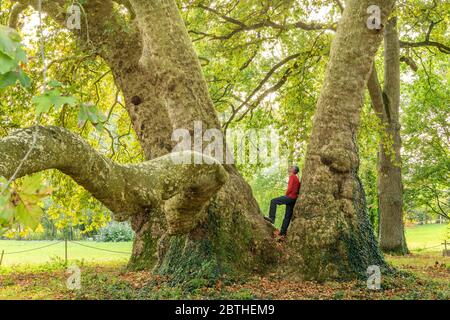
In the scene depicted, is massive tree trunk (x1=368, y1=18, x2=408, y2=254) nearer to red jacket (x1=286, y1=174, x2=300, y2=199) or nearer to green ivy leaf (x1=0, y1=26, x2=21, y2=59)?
red jacket (x1=286, y1=174, x2=300, y2=199)

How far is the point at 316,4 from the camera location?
13.5 meters

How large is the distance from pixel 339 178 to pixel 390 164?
862 cm

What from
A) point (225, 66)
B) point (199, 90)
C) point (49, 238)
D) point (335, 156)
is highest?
point (225, 66)

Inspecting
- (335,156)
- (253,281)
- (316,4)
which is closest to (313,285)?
(253,281)

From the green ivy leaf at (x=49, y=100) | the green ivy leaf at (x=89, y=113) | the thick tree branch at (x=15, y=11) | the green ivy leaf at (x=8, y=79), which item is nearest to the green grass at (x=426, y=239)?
the thick tree branch at (x=15, y=11)

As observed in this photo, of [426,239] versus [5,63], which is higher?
[5,63]

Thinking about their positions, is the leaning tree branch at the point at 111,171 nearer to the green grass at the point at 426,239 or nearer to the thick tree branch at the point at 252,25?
the thick tree branch at the point at 252,25

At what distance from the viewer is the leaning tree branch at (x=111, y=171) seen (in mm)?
3518

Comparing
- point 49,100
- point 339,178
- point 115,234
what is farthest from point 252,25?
point 115,234

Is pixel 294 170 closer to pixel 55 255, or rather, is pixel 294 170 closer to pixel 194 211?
pixel 194 211

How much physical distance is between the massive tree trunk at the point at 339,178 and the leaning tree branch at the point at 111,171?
Result: 2420 millimetres

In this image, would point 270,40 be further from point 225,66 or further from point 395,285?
point 395,285

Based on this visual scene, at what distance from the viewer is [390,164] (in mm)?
15672

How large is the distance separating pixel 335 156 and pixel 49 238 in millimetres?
26962
